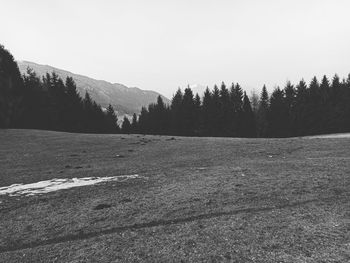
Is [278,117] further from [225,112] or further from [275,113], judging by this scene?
[225,112]

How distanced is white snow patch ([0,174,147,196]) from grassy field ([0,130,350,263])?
770mm

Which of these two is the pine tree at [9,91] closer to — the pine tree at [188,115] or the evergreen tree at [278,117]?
the pine tree at [188,115]

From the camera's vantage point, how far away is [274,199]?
9602mm

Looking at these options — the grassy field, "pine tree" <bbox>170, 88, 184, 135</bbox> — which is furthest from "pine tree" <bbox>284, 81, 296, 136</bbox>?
the grassy field

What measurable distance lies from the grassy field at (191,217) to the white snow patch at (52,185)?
0.77 meters

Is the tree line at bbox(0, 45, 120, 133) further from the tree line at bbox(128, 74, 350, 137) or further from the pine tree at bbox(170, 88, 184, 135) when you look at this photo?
the tree line at bbox(128, 74, 350, 137)

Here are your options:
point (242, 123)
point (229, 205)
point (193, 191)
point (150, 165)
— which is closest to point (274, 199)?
point (229, 205)

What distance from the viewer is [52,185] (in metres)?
14.1

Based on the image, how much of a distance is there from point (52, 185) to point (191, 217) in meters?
9.52

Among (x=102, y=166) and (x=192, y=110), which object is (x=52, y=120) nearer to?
(x=192, y=110)

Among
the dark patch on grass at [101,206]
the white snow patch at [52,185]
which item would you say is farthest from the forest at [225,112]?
the dark patch on grass at [101,206]

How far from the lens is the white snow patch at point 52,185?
512 inches

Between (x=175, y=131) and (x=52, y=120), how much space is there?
30321mm

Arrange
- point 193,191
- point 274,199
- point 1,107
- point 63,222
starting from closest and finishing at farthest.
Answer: point 63,222 < point 274,199 < point 193,191 < point 1,107
